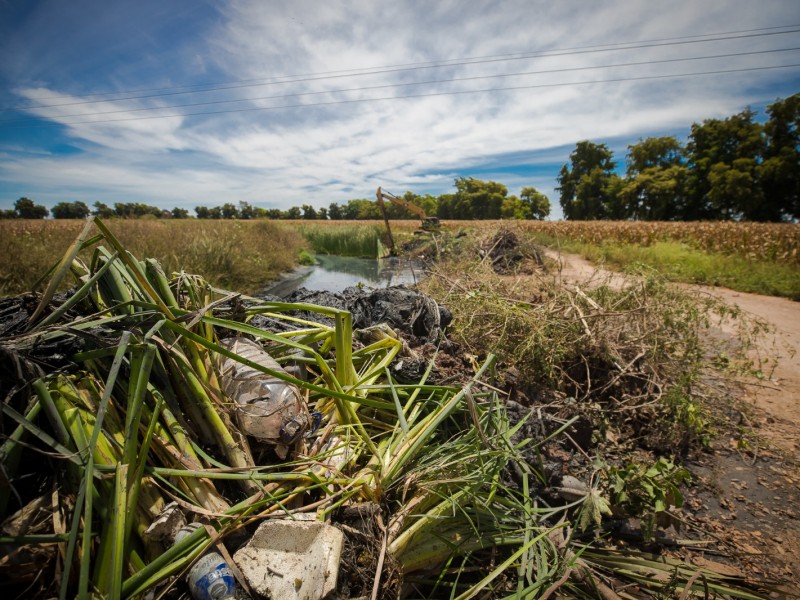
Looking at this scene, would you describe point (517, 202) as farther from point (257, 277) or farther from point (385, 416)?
point (385, 416)

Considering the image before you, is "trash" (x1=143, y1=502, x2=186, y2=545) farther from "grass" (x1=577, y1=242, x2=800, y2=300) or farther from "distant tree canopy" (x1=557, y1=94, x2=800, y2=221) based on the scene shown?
"distant tree canopy" (x1=557, y1=94, x2=800, y2=221)

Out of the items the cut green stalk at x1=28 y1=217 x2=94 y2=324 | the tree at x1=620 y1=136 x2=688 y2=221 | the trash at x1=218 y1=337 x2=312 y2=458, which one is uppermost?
the tree at x1=620 y1=136 x2=688 y2=221

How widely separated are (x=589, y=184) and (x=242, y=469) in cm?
5390

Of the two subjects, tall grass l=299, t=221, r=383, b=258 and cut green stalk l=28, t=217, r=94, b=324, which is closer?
cut green stalk l=28, t=217, r=94, b=324

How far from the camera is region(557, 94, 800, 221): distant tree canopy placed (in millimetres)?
29469

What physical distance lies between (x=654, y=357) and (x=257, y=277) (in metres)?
9.21

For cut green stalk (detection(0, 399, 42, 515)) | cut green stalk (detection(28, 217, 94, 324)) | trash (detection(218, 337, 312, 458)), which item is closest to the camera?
cut green stalk (detection(0, 399, 42, 515))

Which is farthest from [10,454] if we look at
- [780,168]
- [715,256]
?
[780,168]

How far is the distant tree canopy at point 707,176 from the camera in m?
29.5

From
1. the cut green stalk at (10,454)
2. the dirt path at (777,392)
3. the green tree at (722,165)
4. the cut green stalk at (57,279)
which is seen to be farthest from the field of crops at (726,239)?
the green tree at (722,165)

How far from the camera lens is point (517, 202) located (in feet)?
208

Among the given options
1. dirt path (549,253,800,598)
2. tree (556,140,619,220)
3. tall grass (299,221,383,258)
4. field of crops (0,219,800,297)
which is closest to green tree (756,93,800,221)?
tree (556,140,619,220)

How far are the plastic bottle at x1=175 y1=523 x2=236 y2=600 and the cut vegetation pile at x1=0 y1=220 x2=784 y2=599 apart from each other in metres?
0.03

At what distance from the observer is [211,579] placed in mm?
887
